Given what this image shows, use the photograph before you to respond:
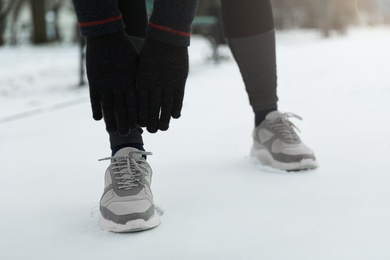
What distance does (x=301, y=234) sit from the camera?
2.69ft

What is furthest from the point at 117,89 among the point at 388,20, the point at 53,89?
the point at 388,20

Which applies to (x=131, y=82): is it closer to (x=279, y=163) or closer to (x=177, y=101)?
(x=177, y=101)

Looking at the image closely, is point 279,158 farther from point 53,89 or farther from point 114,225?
point 53,89

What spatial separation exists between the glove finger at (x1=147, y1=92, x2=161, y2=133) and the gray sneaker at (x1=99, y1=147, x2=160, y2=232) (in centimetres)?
10

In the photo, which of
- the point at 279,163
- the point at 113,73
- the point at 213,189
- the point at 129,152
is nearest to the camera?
the point at 113,73

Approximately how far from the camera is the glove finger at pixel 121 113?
0.86m

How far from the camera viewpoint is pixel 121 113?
Answer: 2.87ft

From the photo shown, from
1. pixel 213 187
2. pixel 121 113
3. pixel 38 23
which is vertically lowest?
pixel 38 23

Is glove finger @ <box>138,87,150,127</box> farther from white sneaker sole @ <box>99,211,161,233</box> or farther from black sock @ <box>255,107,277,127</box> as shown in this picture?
black sock @ <box>255,107,277,127</box>

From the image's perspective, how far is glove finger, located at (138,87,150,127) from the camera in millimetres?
861

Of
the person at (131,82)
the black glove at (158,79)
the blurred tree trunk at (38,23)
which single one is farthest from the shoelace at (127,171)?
the blurred tree trunk at (38,23)

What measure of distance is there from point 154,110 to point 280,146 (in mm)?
461

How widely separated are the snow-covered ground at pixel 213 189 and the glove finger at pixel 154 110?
0.59 ft

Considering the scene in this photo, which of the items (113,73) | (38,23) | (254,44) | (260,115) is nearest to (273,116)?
(260,115)
